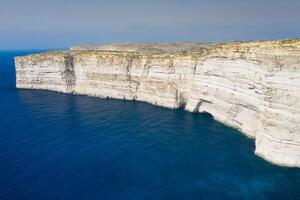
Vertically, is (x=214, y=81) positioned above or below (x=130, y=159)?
above

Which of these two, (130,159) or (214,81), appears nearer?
(130,159)

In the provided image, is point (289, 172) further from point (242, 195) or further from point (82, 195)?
point (82, 195)

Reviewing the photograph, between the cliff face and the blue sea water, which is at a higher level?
the cliff face

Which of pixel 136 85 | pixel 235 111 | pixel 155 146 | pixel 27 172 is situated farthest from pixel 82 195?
pixel 136 85

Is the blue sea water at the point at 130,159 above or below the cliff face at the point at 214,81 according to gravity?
below

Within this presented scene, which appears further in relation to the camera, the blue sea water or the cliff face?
the cliff face
